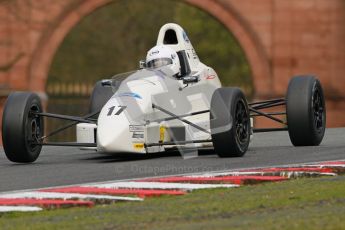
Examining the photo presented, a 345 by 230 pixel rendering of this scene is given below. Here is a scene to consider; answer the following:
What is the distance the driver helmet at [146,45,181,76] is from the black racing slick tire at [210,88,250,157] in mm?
1572

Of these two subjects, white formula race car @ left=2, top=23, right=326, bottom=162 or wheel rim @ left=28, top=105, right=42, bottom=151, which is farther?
wheel rim @ left=28, top=105, right=42, bottom=151

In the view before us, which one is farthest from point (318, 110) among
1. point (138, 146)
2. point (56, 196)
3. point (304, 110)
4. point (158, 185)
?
point (56, 196)

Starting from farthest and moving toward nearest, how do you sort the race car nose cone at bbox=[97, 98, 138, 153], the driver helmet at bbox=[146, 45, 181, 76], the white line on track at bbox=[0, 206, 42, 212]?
1. the driver helmet at bbox=[146, 45, 181, 76]
2. the race car nose cone at bbox=[97, 98, 138, 153]
3. the white line on track at bbox=[0, 206, 42, 212]

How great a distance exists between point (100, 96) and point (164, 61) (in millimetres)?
1297

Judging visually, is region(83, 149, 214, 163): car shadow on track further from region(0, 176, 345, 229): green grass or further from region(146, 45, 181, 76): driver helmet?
region(0, 176, 345, 229): green grass

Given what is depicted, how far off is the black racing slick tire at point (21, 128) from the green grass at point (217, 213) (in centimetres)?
417

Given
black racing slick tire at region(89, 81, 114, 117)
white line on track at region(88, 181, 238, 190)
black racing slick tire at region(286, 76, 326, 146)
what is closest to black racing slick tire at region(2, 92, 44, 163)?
black racing slick tire at region(89, 81, 114, 117)

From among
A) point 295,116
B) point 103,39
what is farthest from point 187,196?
point 103,39

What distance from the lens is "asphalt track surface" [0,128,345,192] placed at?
13.5m

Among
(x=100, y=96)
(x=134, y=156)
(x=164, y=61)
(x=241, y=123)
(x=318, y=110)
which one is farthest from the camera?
(x=100, y=96)

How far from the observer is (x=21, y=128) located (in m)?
15.4

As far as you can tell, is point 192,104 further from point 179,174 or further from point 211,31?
point 211,31

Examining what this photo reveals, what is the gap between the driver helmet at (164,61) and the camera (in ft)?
56.2

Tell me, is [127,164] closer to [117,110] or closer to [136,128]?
[136,128]
